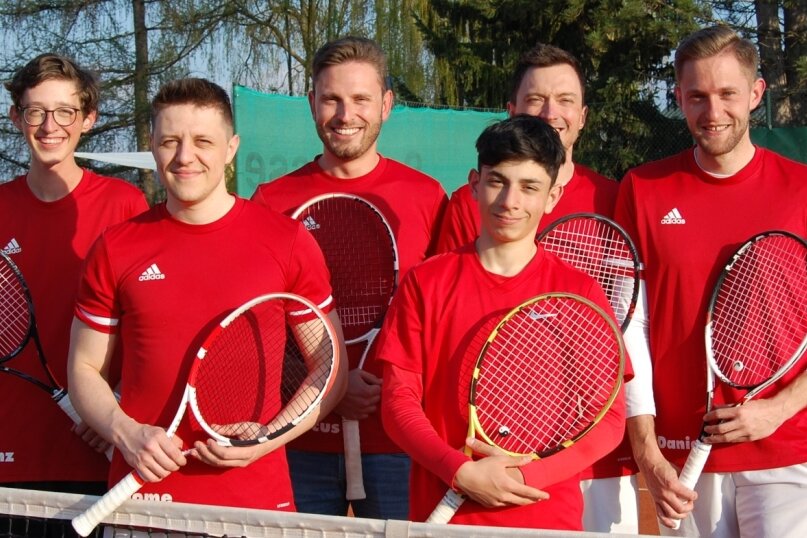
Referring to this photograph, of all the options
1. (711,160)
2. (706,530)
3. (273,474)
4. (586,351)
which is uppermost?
(711,160)

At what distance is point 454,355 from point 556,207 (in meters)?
0.82

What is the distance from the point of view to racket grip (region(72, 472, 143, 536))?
2416 millimetres

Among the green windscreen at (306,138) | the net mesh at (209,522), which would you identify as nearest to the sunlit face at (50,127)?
the net mesh at (209,522)

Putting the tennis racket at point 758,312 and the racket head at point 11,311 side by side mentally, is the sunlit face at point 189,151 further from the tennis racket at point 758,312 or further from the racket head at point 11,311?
the tennis racket at point 758,312

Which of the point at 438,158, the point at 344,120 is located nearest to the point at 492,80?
the point at 438,158

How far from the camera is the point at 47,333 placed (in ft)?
10.3

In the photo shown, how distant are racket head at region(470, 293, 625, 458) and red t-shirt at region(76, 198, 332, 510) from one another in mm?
553

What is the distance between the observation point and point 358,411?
9.94 ft

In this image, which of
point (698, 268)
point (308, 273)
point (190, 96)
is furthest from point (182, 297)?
point (698, 268)

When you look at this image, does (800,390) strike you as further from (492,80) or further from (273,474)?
(492,80)

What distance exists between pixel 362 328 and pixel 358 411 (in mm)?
285

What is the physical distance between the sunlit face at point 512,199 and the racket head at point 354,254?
0.61 meters

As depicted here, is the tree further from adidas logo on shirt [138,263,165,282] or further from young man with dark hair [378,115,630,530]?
adidas logo on shirt [138,263,165,282]

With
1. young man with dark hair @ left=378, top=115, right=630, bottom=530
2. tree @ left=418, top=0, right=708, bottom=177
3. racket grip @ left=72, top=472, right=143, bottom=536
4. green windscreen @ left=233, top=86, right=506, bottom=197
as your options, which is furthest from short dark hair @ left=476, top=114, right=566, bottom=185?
tree @ left=418, top=0, right=708, bottom=177
